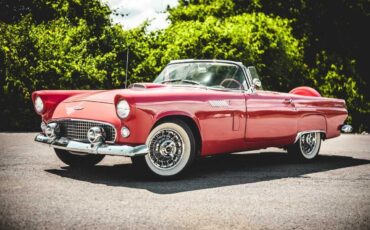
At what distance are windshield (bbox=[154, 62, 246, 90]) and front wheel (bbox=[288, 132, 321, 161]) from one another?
4.90 ft

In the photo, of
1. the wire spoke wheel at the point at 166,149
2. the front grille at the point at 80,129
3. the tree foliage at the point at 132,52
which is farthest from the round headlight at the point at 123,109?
the tree foliage at the point at 132,52

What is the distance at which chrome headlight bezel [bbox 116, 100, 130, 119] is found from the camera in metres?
4.81

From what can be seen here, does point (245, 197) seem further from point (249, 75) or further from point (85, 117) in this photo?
point (249, 75)

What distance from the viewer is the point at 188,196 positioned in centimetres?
443

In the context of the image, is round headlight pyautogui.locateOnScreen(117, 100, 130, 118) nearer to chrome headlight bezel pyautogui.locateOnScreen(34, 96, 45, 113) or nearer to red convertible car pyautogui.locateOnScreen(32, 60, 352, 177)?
red convertible car pyautogui.locateOnScreen(32, 60, 352, 177)

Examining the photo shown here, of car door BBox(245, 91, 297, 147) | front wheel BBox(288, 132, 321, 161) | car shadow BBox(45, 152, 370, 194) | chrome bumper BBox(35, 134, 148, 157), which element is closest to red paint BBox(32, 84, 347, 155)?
car door BBox(245, 91, 297, 147)

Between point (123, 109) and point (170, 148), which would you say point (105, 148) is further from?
point (170, 148)

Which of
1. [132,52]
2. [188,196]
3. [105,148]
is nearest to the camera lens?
[188,196]

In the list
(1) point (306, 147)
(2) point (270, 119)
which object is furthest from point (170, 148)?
(1) point (306, 147)

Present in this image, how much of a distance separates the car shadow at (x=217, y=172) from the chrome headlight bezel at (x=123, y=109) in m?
0.72

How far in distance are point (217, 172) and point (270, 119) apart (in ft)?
3.45

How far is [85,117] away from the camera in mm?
5102

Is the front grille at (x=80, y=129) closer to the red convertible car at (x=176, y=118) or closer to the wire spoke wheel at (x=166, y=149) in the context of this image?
the red convertible car at (x=176, y=118)

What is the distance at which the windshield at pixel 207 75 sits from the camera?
6.18 meters
